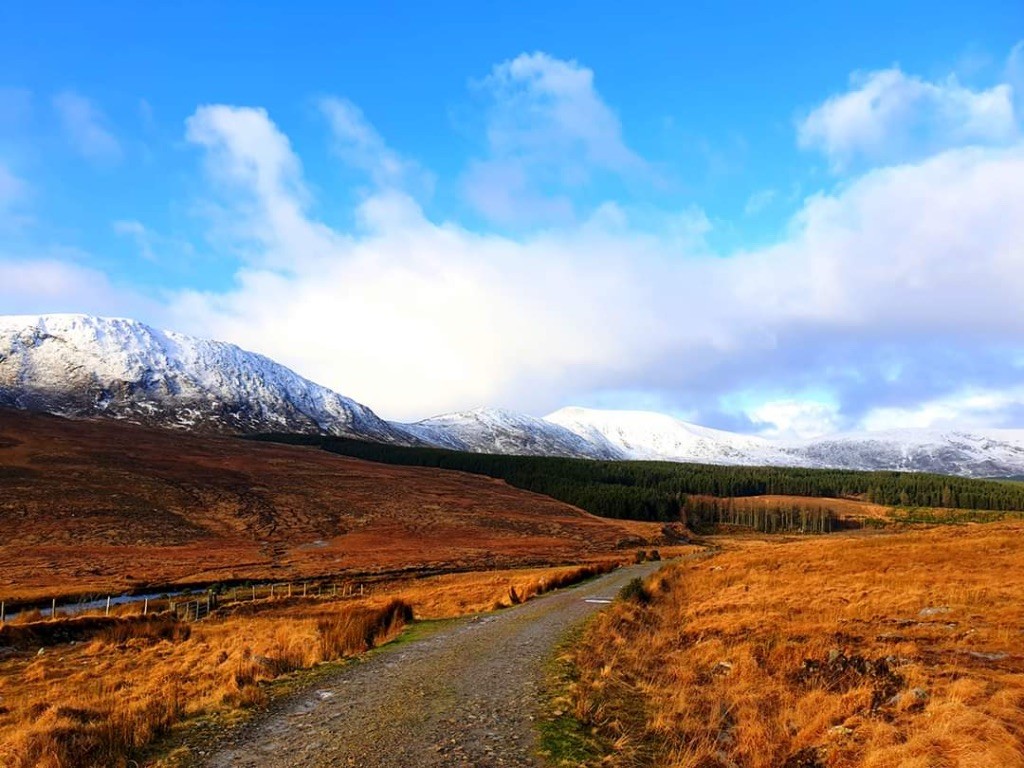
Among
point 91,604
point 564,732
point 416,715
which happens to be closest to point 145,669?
point 416,715

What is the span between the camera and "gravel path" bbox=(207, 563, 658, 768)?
8.96m

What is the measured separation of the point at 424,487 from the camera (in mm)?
132000

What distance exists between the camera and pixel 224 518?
91.7 metres

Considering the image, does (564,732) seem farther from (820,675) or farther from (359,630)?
(359,630)

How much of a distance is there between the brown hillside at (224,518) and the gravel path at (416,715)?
4287 centimetres

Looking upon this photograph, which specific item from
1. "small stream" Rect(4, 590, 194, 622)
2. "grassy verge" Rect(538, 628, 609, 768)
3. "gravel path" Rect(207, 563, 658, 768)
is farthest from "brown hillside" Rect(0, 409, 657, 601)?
"grassy verge" Rect(538, 628, 609, 768)

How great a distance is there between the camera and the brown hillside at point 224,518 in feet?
205

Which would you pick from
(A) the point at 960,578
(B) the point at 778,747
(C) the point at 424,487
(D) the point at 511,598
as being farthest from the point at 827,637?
(C) the point at 424,487

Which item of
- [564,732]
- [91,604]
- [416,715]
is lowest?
[91,604]

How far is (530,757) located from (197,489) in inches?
4247

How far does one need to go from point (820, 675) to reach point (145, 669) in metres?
20.0

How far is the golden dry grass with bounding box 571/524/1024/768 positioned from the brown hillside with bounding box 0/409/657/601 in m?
46.2

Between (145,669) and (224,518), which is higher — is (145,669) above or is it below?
above

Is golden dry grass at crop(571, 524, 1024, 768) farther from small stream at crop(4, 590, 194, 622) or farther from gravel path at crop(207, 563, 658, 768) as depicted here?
small stream at crop(4, 590, 194, 622)
